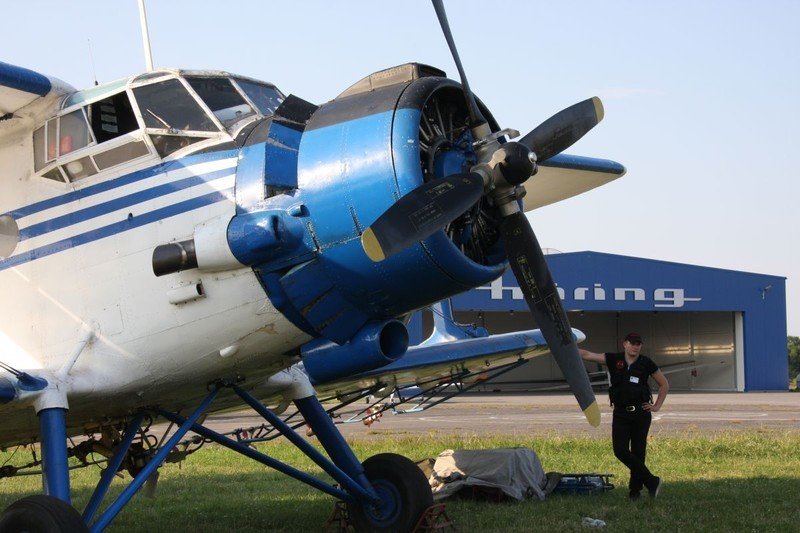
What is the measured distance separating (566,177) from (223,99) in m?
4.64

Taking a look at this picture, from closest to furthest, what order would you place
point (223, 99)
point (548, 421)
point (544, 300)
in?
point (223, 99) < point (544, 300) < point (548, 421)

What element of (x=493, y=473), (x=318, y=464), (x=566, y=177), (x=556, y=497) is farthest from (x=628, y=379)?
(x=318, y=464)

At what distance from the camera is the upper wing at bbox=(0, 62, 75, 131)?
755 cm

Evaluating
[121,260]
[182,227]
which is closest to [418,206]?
[182,227]

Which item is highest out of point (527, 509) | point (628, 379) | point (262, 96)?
point (262, 96)

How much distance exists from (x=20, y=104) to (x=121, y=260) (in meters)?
1.59

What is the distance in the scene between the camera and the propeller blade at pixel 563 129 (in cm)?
736

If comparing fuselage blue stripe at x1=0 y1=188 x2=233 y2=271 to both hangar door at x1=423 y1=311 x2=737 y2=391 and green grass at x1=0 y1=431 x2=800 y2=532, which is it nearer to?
green grass at x1=0 y1=431 x2=800 y2=532

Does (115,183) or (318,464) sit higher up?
(115,183)

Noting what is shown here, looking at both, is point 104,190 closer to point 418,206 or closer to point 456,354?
point 418,206

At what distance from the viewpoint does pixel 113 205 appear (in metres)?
7.45

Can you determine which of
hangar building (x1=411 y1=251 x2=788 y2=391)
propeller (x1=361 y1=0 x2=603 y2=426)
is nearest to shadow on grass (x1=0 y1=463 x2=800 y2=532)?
propeller (x1=361 y1=0 x2=603 y2=426)

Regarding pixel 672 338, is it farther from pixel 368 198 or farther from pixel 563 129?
pixel 368 198

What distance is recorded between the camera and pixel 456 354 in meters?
10.8
